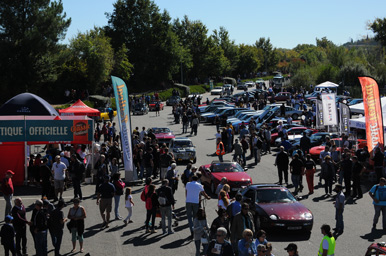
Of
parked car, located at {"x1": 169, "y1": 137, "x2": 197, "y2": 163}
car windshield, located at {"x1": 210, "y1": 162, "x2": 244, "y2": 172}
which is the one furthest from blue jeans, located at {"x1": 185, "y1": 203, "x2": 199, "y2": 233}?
parked car, located at {"x1": 169, "y1": 137, "x2": 197, "y2": 163}

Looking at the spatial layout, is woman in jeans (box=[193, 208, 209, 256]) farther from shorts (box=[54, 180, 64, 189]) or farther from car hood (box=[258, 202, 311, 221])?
shorts (box=[54, 180, 64, 189])

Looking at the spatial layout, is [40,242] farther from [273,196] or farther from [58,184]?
[273,196]

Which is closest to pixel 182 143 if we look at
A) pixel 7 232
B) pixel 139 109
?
pixel 7 232

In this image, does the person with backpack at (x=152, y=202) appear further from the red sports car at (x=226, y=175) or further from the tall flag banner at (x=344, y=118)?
the tall flag banner at (x=344, y=118)

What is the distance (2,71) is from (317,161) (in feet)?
122

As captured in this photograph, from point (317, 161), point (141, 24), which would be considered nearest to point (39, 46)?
point (141, 24)

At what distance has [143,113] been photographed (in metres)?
54.2

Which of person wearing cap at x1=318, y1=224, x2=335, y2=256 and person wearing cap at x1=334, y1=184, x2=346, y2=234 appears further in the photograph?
person wearing cap at x1=334, y1=184, x2=346, y2=234

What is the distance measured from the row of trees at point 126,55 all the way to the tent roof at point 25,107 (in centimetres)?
2864

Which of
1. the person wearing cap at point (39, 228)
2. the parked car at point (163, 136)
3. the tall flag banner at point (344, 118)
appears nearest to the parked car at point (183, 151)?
the parked car at point (163, 136)

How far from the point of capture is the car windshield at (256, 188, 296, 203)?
15.4 m

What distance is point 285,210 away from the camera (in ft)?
48.4

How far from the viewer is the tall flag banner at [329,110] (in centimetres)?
3081

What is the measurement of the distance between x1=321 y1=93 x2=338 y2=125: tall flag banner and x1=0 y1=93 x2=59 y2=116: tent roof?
620 inches
